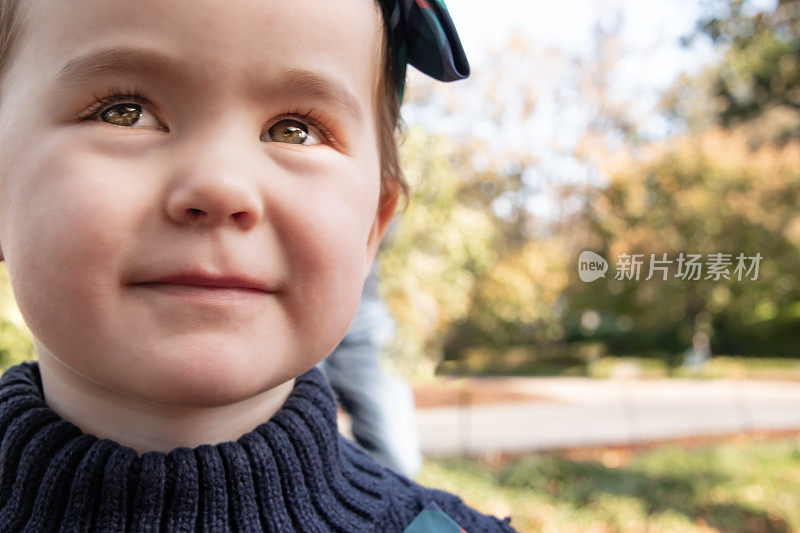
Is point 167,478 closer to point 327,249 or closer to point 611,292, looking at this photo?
point 327,249

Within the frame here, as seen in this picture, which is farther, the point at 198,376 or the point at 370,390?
the point at 370,390

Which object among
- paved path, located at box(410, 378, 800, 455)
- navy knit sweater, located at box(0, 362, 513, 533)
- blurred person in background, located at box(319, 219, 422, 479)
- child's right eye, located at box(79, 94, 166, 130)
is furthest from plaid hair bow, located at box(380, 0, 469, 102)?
paved path, located at box(410, 378, 800, 455)

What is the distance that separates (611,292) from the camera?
13.4 metres

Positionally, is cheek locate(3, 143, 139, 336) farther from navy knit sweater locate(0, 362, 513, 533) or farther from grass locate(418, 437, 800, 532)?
grass locate(418, 437, 800, 532)

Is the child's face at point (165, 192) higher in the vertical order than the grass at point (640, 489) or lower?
higher

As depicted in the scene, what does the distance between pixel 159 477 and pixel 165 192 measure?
33cm

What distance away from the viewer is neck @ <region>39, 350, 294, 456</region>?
32.5 inches

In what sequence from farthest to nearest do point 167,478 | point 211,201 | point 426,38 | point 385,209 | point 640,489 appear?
point 640,489 < point 385,209 < point 426,38 < point 167,478 < point 211,201

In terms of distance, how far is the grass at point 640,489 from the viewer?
470cm

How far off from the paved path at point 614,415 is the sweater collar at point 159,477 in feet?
20.2

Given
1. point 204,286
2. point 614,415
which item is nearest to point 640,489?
point 614,415

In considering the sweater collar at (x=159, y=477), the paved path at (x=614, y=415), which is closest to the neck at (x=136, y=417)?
the sweater collar at (x=159, y=477)

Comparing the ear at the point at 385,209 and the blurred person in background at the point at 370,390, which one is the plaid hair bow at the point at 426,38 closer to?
the ear at the point at 385,209

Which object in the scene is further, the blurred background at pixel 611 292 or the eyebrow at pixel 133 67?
the blurred background at pixel 611 292
